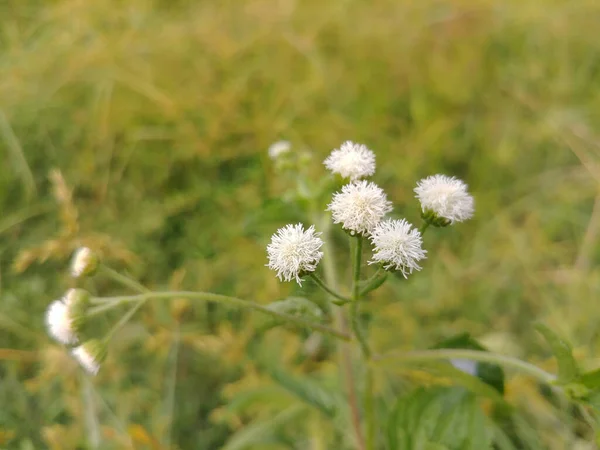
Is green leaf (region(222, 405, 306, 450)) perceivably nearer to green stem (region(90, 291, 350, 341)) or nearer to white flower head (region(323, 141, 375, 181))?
green stem (region(90, 291, 350, 341))

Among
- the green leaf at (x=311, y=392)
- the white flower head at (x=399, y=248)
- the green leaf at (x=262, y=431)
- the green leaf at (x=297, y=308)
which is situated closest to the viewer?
the white flower head at (x=399, y=248)

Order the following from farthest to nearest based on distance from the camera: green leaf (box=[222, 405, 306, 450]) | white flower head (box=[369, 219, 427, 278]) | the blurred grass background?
the blurred grass background
green leaf (box=[222, 405, 306, 450])
white flower head (box=[369, 219, 427, 278])

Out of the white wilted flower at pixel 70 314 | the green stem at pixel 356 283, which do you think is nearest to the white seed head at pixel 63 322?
the white wilted flower at pixel 70 314

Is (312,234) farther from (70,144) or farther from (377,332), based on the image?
(70,144)

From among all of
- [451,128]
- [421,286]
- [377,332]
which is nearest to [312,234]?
[377,332]

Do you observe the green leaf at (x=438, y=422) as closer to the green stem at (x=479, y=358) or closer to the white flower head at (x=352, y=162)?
the green stem at (x=479, y=358)

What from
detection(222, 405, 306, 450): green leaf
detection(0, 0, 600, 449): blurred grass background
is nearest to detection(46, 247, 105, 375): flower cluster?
detection(0, 0, 600, 449): blurred grass background
